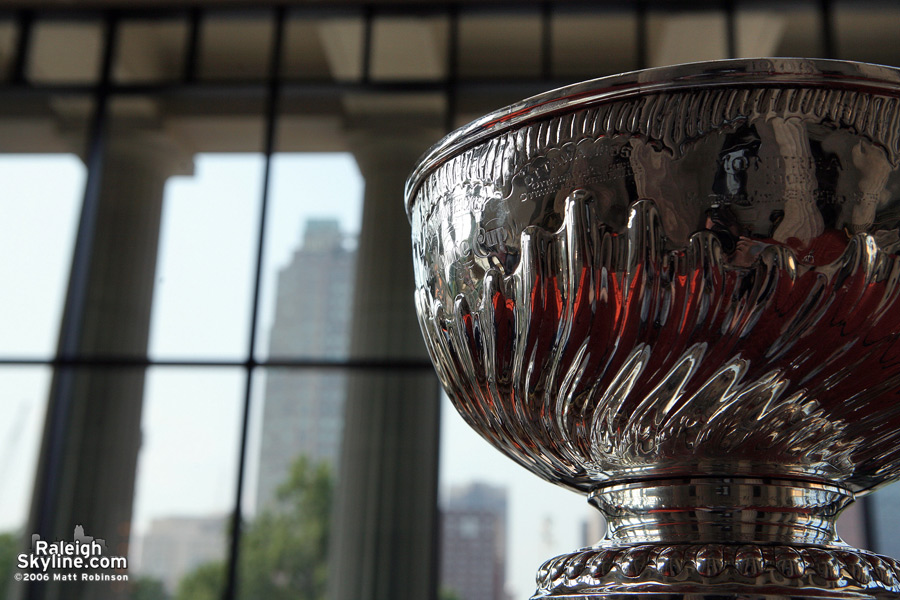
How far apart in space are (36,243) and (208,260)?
75 centimetres

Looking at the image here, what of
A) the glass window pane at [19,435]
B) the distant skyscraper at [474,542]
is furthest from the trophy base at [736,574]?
the glass window pane at [19,435]

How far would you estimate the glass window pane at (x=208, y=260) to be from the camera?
325cm

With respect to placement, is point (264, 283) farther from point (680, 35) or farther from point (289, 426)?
point (680, 35)

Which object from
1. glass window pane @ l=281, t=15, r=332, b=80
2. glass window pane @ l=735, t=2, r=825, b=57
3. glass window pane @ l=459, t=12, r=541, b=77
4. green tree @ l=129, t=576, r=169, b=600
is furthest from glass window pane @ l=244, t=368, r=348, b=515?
glass window pane @ l=735, t=2, r=825, b=57

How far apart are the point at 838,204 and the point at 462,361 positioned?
0.13 meters

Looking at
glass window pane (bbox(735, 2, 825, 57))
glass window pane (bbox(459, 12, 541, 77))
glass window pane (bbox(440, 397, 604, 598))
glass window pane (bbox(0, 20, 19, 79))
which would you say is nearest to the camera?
glass window pane (bbox(440, 397, 604, 598))

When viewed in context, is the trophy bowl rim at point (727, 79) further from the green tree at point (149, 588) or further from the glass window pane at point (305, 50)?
the glass window pane at point (305, 50)

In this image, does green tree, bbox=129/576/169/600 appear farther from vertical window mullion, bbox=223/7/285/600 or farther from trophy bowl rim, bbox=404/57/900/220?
trophy bowl rim, bbox=404/57/900/220

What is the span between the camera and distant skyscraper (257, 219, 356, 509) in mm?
3094

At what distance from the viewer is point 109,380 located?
3.24m

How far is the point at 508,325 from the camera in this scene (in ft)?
0.85

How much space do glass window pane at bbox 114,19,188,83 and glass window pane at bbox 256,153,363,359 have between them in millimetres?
703

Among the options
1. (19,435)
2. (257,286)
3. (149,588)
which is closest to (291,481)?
(149,588)

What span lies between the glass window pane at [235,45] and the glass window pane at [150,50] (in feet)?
0.41
